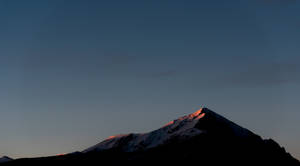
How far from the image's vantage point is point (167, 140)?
7229 inches

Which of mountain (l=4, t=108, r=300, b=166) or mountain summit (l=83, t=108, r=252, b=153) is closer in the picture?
mountain (l=4, t=108, r=300, b=166)

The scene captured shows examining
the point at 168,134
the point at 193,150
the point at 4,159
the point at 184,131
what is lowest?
the point at 4,159

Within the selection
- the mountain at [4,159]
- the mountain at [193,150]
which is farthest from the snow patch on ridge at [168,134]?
the mountain at [4,159]

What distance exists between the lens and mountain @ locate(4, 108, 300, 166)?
6437 inches

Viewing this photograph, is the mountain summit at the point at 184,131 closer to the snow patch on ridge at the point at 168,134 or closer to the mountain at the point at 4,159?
the snow patch on ridge at the point at 168,134

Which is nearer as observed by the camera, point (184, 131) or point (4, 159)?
point (184, 131)

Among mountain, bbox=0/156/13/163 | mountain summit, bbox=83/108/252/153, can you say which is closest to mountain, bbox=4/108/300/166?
mountain summit, bbox=83/108/252/153

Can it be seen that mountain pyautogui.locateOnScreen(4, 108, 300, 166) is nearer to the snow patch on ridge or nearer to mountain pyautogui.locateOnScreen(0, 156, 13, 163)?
the snow patch on ridge

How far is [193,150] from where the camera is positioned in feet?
545

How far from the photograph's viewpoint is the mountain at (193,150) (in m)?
164

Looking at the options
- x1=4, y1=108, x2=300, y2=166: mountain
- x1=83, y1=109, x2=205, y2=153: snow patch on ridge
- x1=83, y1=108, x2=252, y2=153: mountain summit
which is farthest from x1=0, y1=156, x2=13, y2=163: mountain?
x1=83, y1=109, x2=205, y2=153: snow patch on ridge

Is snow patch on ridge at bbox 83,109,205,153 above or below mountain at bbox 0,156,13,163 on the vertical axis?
above

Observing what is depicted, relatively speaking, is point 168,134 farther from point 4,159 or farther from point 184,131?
point 4,159

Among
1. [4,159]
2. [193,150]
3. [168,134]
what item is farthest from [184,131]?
[4,159]
